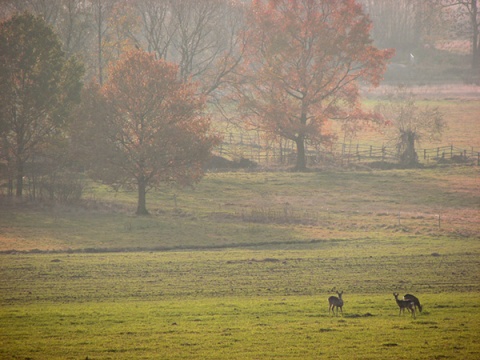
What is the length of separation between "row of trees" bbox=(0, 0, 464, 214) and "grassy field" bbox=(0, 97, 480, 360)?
440 centimetres

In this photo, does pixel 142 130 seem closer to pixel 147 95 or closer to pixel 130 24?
pixel 147 95

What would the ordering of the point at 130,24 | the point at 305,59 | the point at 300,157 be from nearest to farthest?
the point at 305,59
the point at 300,157
the point at 130,24

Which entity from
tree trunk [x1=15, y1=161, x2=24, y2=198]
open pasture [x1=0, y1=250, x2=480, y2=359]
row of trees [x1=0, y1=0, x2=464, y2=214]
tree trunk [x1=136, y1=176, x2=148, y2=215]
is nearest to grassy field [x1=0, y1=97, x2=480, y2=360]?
open pasture [x1=0, y1=250, x2=480, y2=359]

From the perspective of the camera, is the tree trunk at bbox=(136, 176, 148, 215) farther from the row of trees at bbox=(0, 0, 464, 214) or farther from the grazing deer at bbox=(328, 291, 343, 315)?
the grazing deer at bbox=(328, 291, 343, 315)

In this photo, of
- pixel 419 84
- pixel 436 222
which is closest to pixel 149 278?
pixel 436 222

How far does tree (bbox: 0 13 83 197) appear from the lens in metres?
61.3

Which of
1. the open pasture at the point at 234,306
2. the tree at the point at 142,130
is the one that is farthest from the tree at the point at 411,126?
the open pasture at the point at 234,306

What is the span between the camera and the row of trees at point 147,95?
5850cm

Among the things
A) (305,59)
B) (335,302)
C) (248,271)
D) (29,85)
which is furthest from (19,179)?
(335,302)

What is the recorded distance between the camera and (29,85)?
61844 millimetres

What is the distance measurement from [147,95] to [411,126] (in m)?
37.6

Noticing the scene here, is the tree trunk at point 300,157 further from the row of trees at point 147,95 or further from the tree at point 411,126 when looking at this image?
the tree at point 411,126

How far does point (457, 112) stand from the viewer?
10262cm

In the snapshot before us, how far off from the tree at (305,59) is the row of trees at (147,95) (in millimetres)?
108
